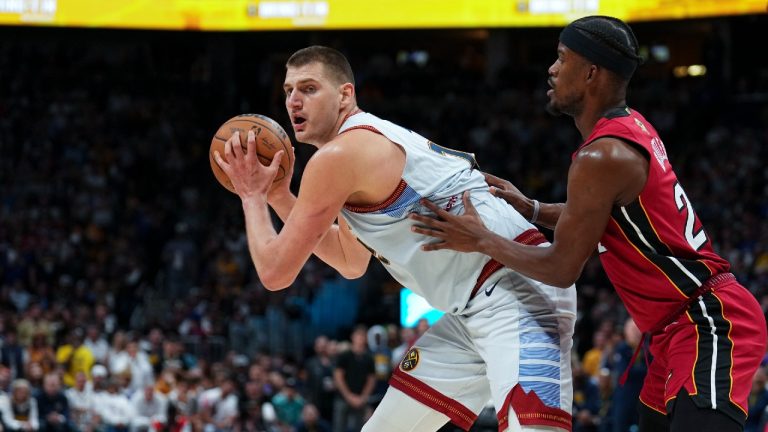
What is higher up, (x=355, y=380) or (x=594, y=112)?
(x=594, y=112)

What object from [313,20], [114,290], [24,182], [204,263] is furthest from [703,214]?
[24,182]

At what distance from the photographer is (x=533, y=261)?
4.02 meters

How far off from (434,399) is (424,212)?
77cm

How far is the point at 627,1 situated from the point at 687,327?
1490cm

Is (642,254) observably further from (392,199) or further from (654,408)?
(392,199)

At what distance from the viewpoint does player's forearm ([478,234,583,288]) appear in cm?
397

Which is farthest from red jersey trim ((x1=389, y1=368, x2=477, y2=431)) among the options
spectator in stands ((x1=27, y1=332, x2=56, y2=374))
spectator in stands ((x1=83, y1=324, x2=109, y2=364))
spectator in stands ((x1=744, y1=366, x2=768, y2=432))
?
spectator in stands ((x1=83, y1=324, x2=109, y2=364))

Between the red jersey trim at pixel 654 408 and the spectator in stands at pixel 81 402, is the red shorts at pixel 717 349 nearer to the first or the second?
the red jersey trim at pixel 654 408

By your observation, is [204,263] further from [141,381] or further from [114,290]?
[141,381]

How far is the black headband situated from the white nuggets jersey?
718mm

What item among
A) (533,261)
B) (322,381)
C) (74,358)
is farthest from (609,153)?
(74,358)

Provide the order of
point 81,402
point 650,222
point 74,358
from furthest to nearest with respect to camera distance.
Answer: point 74,358 → point 81,402 → point 650,222

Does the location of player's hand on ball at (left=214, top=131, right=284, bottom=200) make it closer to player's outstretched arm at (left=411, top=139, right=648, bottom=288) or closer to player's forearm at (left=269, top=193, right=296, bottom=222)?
player's forearm at (left=269, top=193, right=296, bottom=222)

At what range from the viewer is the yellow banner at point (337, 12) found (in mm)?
17766
